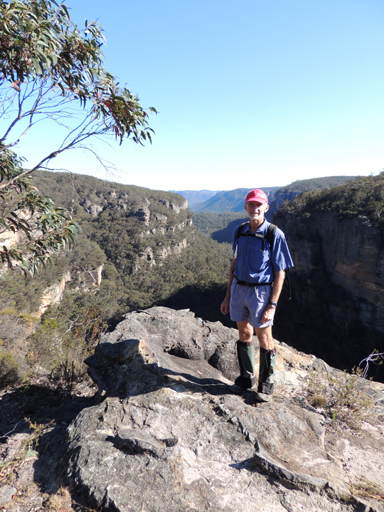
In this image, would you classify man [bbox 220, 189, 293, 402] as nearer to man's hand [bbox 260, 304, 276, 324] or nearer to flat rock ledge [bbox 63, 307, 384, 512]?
man's hand [bbox 260, 304, 276, 324]

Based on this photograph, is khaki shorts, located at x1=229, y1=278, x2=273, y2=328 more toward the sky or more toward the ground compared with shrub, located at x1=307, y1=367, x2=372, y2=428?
more toward the sky

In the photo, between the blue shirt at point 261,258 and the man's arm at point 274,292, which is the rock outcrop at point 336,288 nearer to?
the man's arm at point 274,292

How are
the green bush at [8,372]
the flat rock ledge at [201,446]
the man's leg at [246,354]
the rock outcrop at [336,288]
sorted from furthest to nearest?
the rock outcrop at [336,288] → the green bush at [8,372] → the man's leg at [246,354] → the flat rock ledge at [201,446]

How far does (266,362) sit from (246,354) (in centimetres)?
20

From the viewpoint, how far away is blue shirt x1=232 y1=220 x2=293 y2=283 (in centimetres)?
233

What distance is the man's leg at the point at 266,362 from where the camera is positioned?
2.46m

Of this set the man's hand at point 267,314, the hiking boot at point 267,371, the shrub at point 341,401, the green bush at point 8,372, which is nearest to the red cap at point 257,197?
the man's hand at point 267,314

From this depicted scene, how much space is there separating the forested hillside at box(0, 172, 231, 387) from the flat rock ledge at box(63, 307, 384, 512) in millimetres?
20824

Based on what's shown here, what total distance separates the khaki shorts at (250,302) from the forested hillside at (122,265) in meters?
21.3

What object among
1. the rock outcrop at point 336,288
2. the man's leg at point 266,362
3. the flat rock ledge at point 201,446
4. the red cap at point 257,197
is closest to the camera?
the flat rock ledge at point 201,446

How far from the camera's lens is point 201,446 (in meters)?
2.01

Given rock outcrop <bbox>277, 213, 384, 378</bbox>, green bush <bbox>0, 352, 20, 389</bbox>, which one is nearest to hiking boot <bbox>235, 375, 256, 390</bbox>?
green bush <bbox>0, 352, 20, 389</bbox>

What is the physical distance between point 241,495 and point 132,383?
52.9 inches

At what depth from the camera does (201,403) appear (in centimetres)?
239
